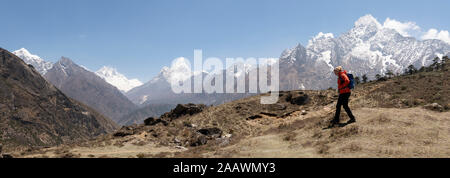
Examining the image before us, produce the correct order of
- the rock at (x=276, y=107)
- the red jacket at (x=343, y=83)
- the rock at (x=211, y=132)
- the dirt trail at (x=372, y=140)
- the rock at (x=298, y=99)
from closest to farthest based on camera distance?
the dirt trail at (x=372, y=140) → the red jacket at (x=343, y=83) → the rock at (x=211, y=132) → the rock at (x=276, y=107) → the rock at (x=298, y=99)

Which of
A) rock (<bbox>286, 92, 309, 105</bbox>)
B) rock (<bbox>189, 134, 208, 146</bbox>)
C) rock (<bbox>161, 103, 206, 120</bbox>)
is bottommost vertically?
rock (<bbox>189, 134, 208, 146</bbox>)

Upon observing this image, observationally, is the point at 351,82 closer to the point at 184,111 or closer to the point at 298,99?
the point at 298,99

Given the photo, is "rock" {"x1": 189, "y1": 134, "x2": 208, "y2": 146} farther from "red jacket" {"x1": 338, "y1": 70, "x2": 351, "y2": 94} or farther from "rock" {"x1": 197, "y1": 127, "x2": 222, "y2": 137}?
"red jacket" {"x1": 338, "y1": 70, "x2": 351, "y2": 94}

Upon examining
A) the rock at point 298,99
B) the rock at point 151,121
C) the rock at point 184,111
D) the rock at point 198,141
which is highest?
the rock at point 298,99

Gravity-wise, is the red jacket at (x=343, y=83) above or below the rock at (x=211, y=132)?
above

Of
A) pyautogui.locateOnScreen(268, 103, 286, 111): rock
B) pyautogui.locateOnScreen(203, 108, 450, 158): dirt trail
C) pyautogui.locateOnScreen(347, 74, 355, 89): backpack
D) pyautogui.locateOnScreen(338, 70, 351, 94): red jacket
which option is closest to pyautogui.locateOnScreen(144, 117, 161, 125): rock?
pyautogui.locateOnScreen(268, 103, 286, 111): rock

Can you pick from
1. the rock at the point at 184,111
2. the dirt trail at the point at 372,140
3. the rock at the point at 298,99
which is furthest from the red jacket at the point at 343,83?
the rock at the point at 184,111

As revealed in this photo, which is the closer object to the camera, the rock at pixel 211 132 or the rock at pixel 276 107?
the rock at pixel 211 132

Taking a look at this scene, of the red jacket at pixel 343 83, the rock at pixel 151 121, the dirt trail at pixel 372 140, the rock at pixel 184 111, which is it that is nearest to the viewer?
the dirt trail at pixel 372 140

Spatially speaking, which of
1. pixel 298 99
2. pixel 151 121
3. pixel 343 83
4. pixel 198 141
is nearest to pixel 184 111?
pixel 151 121

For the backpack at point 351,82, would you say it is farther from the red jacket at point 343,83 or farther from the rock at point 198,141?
the rock at point 198,141

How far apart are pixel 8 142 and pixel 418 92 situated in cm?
13984
